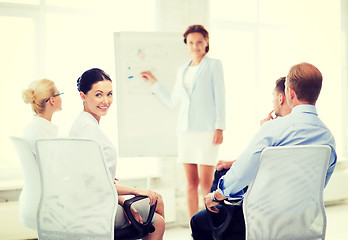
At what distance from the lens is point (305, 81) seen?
1854 mm

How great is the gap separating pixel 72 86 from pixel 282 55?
2.58 metres

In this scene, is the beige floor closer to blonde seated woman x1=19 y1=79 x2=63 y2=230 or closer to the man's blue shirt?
blonde seated woman x1=19 y1=79 x2=63 y2=230

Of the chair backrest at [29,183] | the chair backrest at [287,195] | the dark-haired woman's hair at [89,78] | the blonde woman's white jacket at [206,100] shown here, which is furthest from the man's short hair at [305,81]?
the blonde woman's white jacket at [206,100]

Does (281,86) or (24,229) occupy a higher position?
(281,86)

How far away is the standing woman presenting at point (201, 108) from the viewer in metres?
3.53

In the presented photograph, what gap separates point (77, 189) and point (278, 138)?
0.92 metres

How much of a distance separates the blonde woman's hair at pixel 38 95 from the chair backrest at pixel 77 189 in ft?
2.33

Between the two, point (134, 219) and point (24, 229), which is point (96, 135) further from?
point (24, 229)

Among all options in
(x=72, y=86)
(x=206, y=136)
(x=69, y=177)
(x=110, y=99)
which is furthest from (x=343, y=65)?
(x=69, y=177)

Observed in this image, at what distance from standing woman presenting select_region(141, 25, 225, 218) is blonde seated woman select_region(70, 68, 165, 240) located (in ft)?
4.39

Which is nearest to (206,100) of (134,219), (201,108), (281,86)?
(201,108)

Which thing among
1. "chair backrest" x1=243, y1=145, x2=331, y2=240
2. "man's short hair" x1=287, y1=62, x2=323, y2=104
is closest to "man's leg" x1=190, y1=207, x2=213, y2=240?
"chair backrest" x1=243, y1=145, x2=331, y2=240

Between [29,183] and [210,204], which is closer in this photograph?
[210,204]

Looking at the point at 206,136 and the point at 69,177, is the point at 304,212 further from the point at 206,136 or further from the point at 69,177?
the point at 206,136
